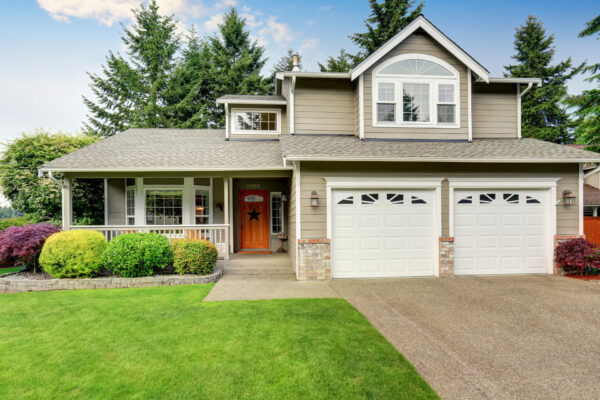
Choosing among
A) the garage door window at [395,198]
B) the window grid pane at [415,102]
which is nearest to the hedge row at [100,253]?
the garage door window at [395,198]

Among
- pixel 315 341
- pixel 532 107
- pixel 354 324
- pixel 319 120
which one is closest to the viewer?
pixel 315 341

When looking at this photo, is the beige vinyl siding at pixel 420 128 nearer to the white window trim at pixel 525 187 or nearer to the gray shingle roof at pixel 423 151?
the gray shingle roof at pixel 423 151

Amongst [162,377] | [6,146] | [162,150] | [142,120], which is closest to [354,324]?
[162,377]

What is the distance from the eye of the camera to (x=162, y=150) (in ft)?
33.8

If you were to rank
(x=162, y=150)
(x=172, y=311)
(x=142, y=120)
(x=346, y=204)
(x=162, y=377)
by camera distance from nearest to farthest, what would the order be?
(x=162, y=377), (x=172, y=311), (x=346, y=204), (x=162, y=150), (x=142, y=120)

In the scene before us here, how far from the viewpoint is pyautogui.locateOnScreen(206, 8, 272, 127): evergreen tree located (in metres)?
22.2

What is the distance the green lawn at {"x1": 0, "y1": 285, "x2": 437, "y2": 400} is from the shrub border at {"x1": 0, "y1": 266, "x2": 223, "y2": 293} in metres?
1.26

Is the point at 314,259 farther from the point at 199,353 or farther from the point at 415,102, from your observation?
the point at 415,102

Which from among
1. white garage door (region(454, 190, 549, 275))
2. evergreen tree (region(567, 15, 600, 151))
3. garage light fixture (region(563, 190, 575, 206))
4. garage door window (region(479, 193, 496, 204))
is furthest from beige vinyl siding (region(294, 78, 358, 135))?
evergreen tree (region(567, 15, 600, 151))

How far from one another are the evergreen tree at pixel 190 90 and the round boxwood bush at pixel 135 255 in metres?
15.6

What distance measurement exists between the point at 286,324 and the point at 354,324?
101 centimetres

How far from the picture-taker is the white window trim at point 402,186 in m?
7.58

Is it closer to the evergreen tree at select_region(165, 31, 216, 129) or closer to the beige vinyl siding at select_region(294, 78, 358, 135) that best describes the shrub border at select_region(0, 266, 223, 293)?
the beige vinyl siding at select_region(294, 78, 358, 135)

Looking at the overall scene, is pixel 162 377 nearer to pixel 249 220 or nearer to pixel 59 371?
pixel 59 371
